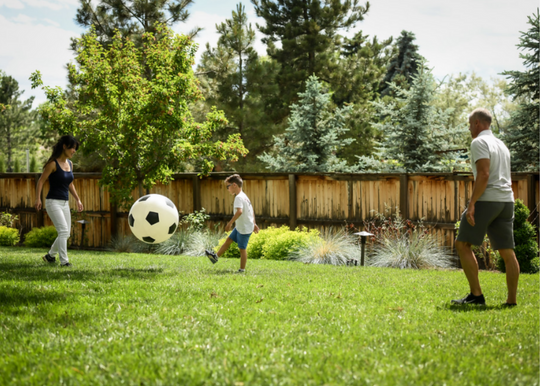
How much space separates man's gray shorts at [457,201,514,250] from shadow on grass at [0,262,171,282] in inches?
162

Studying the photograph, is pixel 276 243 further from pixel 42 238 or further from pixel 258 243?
pixel 42 238

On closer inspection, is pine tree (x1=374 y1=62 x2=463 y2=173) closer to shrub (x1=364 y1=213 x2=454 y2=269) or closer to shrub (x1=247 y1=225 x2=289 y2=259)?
shrub (x1=364 y1=213 x2=454 y2=269)

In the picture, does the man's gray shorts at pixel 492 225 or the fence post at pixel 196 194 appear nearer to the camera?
the man's gray shorts at pixel 492 225

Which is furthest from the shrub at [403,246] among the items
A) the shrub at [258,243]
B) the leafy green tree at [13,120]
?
the leafy green tree at [13,120]

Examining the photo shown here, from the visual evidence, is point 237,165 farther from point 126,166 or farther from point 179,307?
point 179,307

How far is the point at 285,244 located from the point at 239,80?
36.7 feet

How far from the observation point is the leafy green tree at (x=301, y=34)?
21875mm

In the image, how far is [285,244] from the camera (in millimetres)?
10977

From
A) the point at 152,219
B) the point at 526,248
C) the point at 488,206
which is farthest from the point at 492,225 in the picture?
the point at 152,219

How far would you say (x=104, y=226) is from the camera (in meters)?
14.8

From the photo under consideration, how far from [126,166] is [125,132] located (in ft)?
3.10

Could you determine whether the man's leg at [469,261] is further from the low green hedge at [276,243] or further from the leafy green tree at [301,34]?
the leafy green tree at [301,34]

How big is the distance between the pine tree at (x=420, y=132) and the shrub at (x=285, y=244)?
491cm

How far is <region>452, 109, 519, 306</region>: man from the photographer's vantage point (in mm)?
4938
